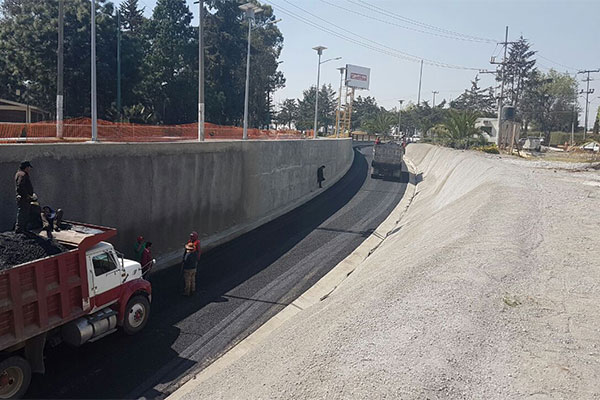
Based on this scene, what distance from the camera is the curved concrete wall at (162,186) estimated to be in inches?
520

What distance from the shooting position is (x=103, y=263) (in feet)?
34.2

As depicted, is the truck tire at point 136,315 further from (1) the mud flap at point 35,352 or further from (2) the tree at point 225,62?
(2) the tree at point 225,62

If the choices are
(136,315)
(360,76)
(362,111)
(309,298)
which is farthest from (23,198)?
(362,111)

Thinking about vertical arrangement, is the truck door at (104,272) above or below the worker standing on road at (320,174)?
below

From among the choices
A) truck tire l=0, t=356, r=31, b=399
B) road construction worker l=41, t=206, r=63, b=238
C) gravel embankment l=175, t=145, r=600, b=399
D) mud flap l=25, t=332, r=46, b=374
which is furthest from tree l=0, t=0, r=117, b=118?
gravel embankment l=175, t=145, r=600, b=399

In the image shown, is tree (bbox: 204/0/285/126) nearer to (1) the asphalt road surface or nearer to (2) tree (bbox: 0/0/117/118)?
(2) tree (bbox: 0/0/117/118)

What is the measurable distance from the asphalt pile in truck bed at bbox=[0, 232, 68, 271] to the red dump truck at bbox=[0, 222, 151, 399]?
0.24 metres

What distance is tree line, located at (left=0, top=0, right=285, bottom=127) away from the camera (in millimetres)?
36656

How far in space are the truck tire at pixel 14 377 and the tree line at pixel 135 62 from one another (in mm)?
29752

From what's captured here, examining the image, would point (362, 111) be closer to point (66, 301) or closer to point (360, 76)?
point (360, 76)

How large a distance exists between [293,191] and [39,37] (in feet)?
82.3

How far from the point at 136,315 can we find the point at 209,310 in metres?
2.38

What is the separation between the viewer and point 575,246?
12.0 metres

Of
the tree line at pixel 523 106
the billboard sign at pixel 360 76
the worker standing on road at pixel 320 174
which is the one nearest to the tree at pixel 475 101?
the tree line at pixel 523 106
